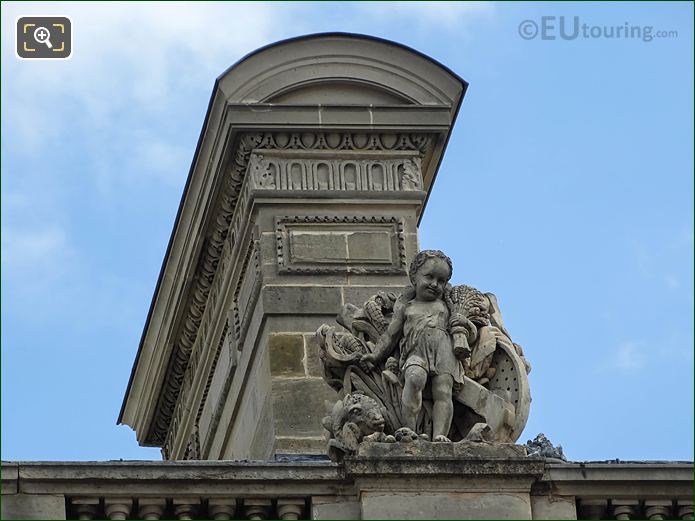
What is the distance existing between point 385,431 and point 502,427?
3.13ft

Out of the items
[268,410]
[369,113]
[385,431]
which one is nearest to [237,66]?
[369,113]

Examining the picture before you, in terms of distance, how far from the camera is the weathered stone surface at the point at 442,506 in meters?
24.4

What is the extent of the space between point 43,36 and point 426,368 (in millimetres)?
7019

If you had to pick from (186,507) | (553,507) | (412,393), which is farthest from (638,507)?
(186,507)

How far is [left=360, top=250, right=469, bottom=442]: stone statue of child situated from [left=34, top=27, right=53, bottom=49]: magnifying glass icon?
578 cm

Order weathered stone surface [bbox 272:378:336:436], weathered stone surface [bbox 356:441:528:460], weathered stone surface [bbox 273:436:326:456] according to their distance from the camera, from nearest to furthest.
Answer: weathered stone surface [bbox 356:441:528:460] < weathered stone surface [bbox 273:436:326:456] < weathered stone surface [bbox 272:378:336:436]

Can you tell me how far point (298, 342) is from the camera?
29.9m

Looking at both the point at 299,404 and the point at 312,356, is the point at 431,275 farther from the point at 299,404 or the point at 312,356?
the point at 312,356

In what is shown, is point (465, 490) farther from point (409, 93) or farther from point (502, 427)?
point (409, 93)

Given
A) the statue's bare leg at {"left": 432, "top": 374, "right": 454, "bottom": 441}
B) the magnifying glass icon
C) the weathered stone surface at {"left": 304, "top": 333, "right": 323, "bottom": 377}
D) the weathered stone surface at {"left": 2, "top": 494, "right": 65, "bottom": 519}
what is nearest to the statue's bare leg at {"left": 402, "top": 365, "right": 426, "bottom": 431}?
the statue's bare leg at {"left": 432, "top": 374, "right": 454, "bottom": 441}

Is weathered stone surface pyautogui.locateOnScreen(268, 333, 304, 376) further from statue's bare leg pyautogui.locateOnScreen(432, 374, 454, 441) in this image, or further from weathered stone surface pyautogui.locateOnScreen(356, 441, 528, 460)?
weathered stone surface pyautogui.locateOnScreen(356, 441, 528, 460)

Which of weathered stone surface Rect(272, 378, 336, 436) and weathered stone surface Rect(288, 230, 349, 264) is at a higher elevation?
weathered stone surface Rect(288, 230, 349, 264)

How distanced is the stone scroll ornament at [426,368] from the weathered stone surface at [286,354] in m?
3.15

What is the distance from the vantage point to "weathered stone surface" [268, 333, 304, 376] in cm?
2975
